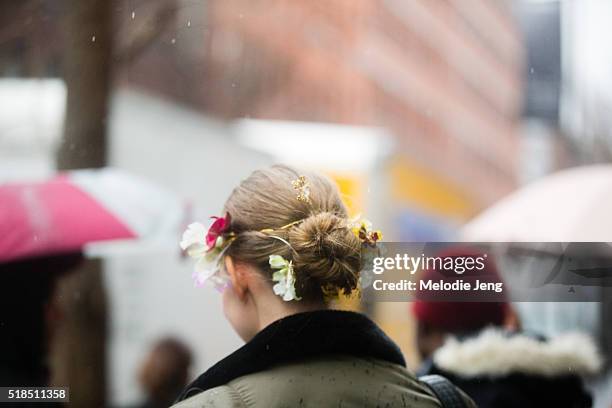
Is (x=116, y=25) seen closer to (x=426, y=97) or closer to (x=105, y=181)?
(x=105, y=181)

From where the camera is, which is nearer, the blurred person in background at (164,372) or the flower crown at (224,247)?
the flower crown at (224,247)

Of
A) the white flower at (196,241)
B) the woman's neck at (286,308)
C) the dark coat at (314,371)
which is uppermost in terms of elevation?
the white flower at (196,241)

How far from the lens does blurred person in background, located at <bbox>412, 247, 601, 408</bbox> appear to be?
8.25 feet

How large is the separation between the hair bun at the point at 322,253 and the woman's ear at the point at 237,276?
131 mm

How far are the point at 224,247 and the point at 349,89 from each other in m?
1.23

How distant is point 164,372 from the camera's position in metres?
4.15

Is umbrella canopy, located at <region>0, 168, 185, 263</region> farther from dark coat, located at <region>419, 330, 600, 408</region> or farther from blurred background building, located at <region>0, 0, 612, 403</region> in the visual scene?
dark coat, located at <region>419, 330, 600, 408</region>

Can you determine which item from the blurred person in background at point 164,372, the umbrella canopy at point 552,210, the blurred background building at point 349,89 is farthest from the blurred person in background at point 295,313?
the blurred person in background at point 164,372

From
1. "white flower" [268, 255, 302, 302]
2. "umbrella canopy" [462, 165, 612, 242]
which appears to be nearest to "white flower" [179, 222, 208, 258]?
"white flower" [268, 255, 302, 302]

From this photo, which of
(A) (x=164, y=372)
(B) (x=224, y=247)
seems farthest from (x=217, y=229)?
(A) (x=164, y=372)

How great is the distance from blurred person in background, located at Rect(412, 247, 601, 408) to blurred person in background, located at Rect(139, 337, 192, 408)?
1.63 m

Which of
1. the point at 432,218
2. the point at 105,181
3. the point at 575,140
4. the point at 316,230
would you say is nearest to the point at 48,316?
the point at 105,181

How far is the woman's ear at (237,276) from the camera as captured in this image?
1.87m

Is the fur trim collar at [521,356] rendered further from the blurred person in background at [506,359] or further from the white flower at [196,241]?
the white flower at [196,241]
